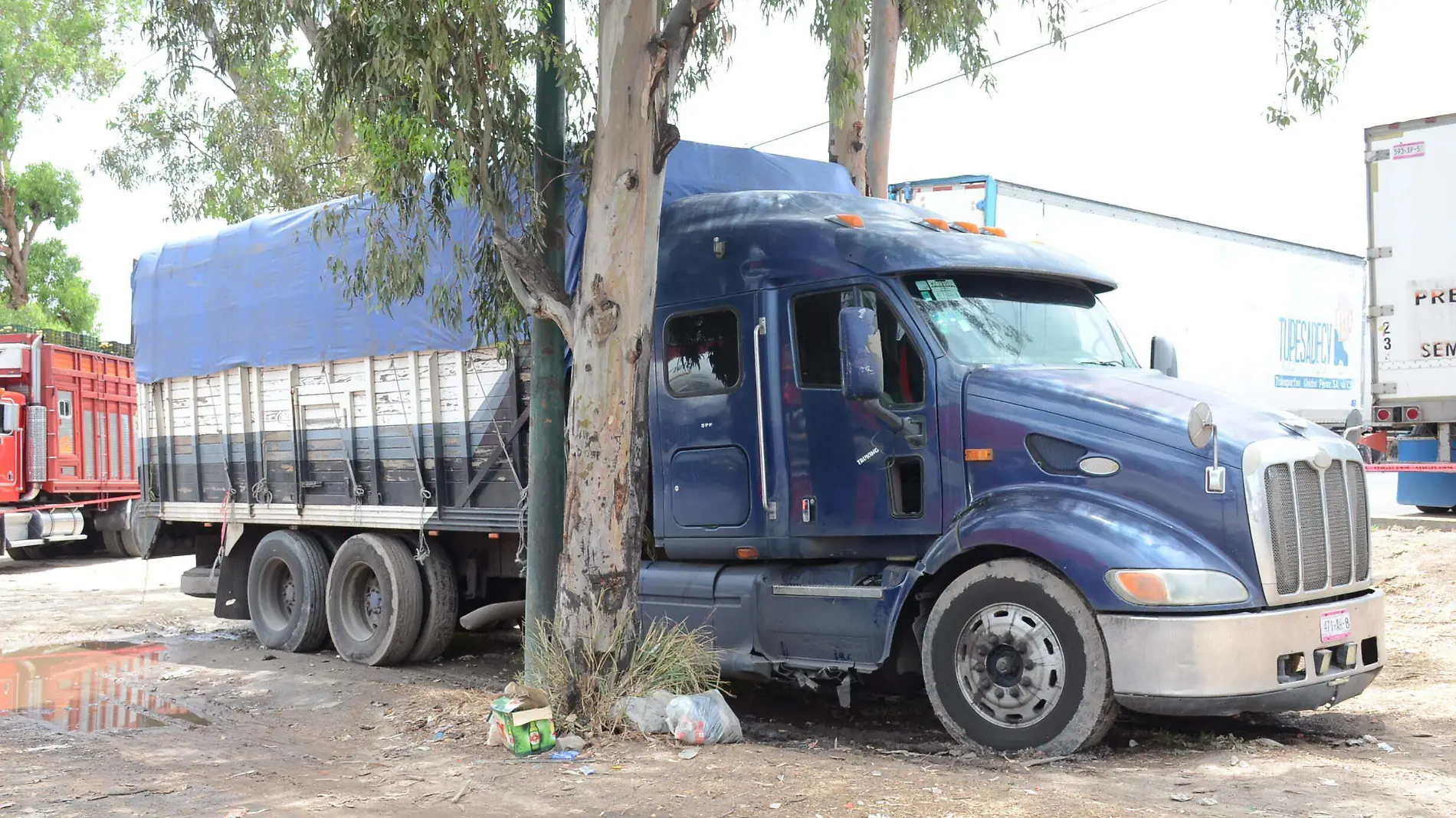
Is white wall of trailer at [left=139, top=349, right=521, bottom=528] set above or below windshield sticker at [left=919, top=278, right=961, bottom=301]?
below

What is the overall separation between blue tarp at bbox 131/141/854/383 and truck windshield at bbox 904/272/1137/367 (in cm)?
209

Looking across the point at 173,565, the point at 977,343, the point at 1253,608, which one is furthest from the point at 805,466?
the point at 173,565

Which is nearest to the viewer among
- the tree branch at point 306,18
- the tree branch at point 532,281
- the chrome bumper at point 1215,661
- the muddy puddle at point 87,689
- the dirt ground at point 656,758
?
the dirt ground at point 656,758

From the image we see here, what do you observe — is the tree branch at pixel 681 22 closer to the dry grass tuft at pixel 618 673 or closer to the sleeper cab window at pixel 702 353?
the sleeper cab window at pixel 702 353

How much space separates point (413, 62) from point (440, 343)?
2.69 m

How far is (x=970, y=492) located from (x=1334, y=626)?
6.11ft

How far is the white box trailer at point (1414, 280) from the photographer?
14.1 metres

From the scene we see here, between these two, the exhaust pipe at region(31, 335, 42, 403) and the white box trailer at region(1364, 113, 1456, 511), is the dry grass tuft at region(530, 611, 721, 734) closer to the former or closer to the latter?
the white box trailer at region(1364, 113, 1456, 511)

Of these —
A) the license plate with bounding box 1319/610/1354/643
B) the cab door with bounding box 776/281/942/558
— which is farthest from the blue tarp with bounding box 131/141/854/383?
the license plate with bounding box 1319/610/1354/643

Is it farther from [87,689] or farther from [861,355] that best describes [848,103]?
[87,689]

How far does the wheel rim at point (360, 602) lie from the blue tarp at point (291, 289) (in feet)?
5.82

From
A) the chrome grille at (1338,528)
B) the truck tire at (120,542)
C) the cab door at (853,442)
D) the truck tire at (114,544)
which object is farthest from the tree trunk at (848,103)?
the truck tire at (114,544)

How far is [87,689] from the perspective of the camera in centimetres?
957

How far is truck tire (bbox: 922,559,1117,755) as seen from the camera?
20.7 feet
